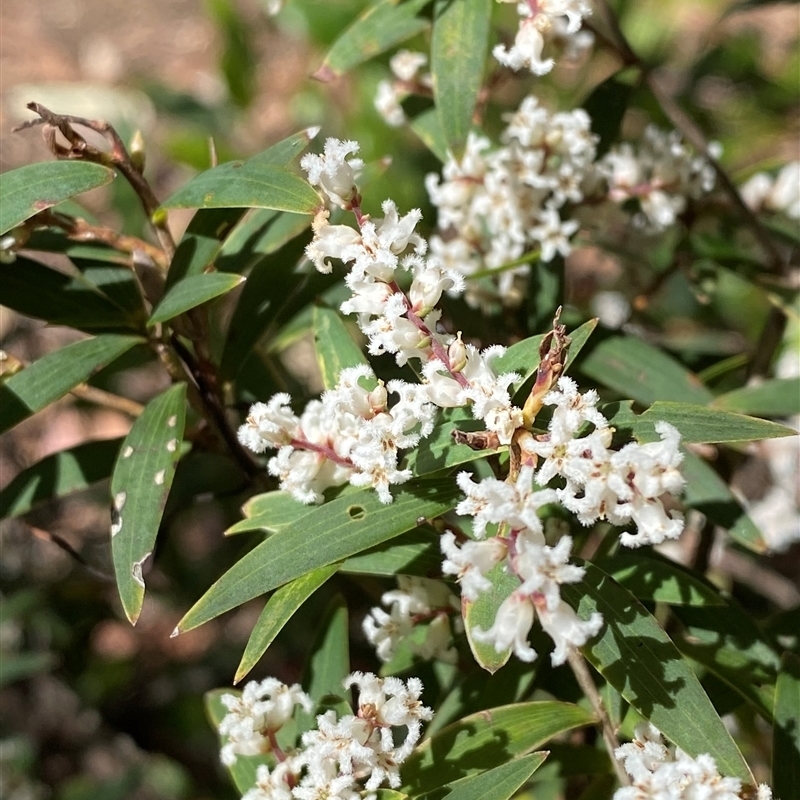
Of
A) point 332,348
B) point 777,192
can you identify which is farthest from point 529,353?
point 777,192

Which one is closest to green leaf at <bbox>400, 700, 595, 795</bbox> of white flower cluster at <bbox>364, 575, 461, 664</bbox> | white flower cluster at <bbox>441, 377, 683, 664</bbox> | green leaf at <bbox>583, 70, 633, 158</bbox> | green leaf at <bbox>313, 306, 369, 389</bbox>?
white flower cluster at <bbox>364, 575, 461, 664</bbox>

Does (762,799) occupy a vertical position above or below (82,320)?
below

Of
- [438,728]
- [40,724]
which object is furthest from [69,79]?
[438,728]

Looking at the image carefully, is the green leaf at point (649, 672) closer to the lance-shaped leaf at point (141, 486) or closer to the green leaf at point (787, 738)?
the green leaf at point (787, 738)

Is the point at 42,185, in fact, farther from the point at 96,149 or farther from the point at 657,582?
the point at 657,582

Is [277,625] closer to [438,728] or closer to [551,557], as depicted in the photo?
Answer: [551,557]

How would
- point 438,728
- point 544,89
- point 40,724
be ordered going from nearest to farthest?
1. point 438,728
2. point 40,724
3. point 544,89
